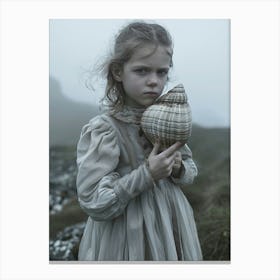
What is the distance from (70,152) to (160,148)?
83 centimetres

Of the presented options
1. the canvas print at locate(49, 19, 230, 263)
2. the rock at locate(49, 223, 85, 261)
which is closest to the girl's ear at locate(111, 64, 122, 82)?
the canvas print at locate(49, 19, 230, 263)

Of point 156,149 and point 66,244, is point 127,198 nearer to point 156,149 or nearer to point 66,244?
point 156,149

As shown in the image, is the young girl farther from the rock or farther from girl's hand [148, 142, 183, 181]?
the rock

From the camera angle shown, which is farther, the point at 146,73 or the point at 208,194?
the point at 208,194

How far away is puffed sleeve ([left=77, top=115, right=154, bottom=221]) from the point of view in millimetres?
1875

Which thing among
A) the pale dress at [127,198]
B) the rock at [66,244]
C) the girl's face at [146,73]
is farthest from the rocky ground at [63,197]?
the girl's face at [146,73]

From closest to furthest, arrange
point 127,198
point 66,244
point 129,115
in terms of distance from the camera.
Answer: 1. point 127,198
2. point 129,115
3. point 66,244

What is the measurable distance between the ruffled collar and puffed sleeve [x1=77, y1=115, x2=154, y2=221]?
2.3 inches

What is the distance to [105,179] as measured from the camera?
74.2 inches

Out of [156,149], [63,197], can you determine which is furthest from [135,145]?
[63,197]

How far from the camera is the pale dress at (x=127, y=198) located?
1.89m

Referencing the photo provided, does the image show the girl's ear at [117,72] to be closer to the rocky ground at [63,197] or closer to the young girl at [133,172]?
the young girl at [133,172]

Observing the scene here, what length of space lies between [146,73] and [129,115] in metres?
0.18

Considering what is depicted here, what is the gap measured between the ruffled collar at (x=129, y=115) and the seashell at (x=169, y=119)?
52 millimetres
